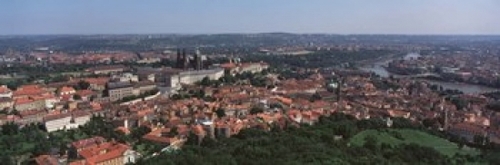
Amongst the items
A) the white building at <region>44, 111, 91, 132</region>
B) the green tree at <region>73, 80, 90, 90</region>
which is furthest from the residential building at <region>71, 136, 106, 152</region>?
the green tree at <region>73, 80, 90, 90</region>

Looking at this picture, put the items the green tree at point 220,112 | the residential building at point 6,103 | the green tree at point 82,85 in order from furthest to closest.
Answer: the green tree at point 82,85, the residential building at point 6,103, the green tree at point 220,112

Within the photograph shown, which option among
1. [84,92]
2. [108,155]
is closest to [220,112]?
[108,155]

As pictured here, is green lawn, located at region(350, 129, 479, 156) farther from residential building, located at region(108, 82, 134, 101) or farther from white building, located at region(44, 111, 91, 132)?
residential building, located at region(108, 82, 134, 101)

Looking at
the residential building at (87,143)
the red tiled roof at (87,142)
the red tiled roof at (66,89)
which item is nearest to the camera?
the residential building at (87,143)

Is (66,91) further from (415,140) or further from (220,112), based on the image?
(415,140)

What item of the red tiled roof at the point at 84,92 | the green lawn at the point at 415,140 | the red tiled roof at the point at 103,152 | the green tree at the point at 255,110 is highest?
the red tiled roof at the point at 103,152

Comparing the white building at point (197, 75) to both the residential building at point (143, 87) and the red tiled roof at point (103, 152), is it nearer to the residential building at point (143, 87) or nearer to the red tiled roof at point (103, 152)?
the residential building at point (143, 87)

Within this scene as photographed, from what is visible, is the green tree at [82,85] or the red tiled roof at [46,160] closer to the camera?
the red tiled roof at [46,160]

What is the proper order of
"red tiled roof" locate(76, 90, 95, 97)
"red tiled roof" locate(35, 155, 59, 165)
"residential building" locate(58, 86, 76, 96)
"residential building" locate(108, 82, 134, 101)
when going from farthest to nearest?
"residential building" locate(108, 82, 134, 101) → "residential building" locate(58, 86, 76, 96) → "red tiled roof" locate(76, 90, 95, 97) → "red tiled roof" locate(35, 155, 59, 165)

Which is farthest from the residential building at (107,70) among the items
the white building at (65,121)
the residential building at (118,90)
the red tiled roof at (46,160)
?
the red tiled roof at (46,160)

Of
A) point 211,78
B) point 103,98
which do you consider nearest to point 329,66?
point 211,78
